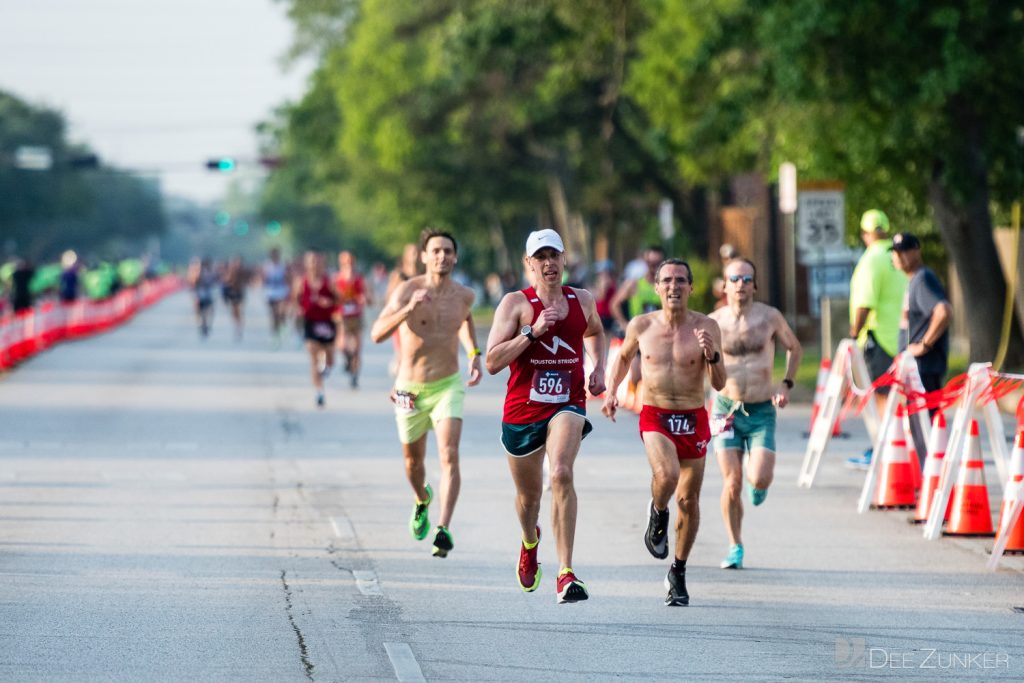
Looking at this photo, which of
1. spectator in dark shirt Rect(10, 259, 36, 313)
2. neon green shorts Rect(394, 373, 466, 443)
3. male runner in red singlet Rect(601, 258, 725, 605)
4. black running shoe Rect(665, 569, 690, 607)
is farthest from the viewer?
spectator in dark shirt Rect(10, 259, 36, 313)

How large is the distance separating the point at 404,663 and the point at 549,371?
6.23ft

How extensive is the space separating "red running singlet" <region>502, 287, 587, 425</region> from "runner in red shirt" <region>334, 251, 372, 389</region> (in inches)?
587

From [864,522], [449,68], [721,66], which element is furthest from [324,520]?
[449,68]

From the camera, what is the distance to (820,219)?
2306 centimetres

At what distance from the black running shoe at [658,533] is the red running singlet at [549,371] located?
3.65ft

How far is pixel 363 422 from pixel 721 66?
1235 cm

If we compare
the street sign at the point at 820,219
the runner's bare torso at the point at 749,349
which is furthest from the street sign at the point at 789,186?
the runner's bare torso at the point at 749,349

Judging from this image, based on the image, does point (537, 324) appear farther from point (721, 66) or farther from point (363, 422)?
point (721, 66)

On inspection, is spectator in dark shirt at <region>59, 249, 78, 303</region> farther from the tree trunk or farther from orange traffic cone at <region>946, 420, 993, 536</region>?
orange traffic cone at <region>946, 420, 993, 536</region>

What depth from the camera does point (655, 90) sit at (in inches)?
1314

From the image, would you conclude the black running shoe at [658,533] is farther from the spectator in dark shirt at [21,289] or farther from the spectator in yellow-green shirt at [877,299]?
the spectator in dark shirt at [21,289]

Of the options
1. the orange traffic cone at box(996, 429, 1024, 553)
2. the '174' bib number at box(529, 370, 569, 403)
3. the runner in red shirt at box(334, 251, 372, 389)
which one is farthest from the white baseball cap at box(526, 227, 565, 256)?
the runner in red shirt at box(334, 251, 372, 389)

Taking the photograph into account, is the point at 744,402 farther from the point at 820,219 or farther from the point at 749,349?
the point at 820,219

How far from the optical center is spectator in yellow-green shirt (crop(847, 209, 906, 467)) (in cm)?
1504
